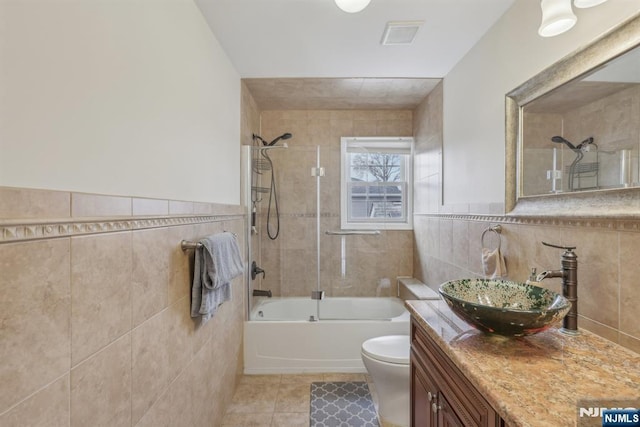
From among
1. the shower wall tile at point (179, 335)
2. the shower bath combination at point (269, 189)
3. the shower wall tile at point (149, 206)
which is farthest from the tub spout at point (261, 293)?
the shower wall tile at point (149, 206)

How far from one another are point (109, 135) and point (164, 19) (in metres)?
0.67

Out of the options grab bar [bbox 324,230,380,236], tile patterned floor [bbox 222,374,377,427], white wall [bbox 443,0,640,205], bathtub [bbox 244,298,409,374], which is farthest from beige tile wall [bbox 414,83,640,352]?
tile patterned floor [bbox 222,374,377,427]

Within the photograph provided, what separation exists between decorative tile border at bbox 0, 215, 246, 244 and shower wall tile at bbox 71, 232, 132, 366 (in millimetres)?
22

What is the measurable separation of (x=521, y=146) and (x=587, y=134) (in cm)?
36

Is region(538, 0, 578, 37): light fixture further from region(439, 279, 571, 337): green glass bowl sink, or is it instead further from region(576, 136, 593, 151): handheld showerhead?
region(439, 279, 571, 337): green glass bowl sink

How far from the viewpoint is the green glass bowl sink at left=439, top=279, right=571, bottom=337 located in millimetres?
890

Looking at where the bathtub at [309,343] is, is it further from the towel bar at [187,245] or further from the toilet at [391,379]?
the towel bar at [187,245]

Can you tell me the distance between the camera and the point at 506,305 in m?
1.18

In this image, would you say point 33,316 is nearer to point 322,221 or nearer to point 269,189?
point 269,189

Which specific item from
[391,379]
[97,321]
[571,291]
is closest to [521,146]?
[571,291]

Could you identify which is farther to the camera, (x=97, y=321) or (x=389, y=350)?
(x=389, y=350)

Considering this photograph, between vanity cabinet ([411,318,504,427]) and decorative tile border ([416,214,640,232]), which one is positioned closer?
vanity cabinet ([411,318,504,427])

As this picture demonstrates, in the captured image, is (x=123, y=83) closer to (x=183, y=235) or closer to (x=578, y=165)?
(x=183, y=235)

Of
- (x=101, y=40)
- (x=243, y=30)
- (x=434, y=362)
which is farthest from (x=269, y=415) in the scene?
(x=243, y=30)
